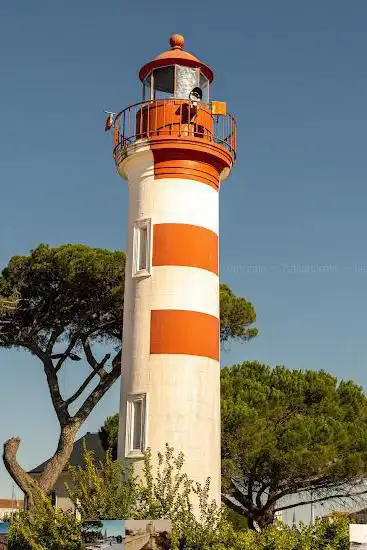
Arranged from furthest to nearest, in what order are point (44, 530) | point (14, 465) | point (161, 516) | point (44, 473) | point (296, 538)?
1. point (44, 473)
2. point (14, 465)
3. point (161, 516)
4. point (44, 530)
5. point (296, 538)

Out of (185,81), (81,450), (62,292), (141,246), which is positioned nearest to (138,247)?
(141,246)

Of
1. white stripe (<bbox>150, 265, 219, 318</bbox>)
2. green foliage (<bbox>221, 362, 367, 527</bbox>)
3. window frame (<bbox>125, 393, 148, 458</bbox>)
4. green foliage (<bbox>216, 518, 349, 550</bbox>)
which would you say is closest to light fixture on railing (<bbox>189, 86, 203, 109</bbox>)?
white stripe (<bbox>150, 265, 219, 318</bbox>)

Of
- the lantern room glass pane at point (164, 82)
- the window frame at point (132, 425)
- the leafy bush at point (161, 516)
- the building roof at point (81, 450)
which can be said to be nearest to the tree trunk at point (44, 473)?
the window frame at point (132, 425)

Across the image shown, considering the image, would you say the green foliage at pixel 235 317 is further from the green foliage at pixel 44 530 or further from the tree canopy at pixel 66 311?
the green foliage at pixel 44 530

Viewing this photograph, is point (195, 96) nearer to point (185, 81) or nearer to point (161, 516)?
point (185, 81)

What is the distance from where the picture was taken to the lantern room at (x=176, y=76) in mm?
20453

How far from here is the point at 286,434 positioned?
27.5m

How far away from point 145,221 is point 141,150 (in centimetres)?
169

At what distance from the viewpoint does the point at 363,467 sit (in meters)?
28.4

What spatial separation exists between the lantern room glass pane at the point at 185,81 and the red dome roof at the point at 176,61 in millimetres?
139

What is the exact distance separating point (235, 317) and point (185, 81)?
33.7 ft

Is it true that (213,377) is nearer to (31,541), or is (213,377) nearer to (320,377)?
(31,541)

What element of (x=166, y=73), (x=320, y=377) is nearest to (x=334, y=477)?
(x=320, y=377)

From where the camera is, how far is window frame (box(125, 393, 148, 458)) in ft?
60.0
